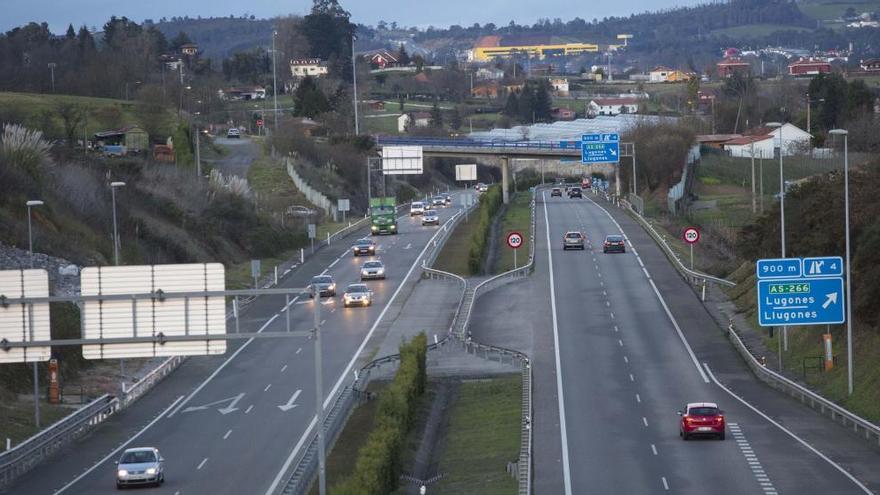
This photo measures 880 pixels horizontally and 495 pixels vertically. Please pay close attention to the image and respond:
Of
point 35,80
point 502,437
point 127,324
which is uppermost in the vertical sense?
point 35,80

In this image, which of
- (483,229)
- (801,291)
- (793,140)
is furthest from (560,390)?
(793,140)

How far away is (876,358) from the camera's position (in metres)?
44.9

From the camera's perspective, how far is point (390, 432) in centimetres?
3372

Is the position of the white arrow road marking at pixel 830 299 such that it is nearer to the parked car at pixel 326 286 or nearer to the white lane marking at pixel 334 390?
the white lane marking at pixel 334 390

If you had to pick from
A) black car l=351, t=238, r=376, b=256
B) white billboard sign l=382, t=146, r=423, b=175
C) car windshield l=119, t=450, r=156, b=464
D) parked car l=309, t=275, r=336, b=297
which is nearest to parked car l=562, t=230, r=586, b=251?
black car l=351, t=238, r=376, b=256

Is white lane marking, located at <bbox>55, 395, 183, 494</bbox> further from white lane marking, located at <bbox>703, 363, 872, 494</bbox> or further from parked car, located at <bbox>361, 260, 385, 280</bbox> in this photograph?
parked car, located at <bbox>361, 260, 385, 280</bbox>

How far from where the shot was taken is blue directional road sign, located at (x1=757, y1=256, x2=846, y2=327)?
44250mm

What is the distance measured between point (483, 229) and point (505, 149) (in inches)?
1144

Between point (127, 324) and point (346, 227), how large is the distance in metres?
73.8

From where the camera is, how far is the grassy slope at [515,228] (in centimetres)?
8088

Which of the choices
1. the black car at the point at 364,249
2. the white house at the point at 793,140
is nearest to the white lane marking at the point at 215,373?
the black car at the point at 364,249

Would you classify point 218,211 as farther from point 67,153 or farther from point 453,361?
point 453,361

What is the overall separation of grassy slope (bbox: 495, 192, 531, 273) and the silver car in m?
43.6

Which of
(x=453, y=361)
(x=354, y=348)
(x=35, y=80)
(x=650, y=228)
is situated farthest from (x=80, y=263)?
(x=35, y=80)
